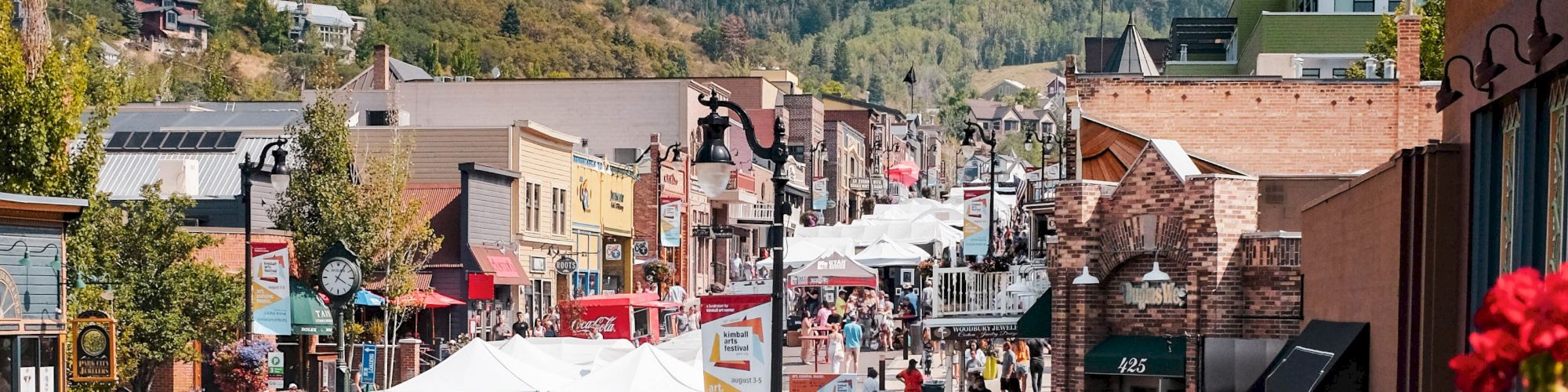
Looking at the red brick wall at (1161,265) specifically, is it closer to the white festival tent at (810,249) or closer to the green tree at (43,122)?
the green tree at (43,122)

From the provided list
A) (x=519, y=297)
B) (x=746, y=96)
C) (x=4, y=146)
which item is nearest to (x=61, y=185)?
(x=4, y=146)

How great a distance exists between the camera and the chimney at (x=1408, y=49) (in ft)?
87.3

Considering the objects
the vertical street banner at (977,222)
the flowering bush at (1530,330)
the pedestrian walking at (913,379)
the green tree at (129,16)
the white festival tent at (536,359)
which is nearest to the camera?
the flowering bush at (1530,330)

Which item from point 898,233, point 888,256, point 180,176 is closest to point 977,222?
point 888,256

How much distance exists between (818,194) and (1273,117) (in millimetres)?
61887

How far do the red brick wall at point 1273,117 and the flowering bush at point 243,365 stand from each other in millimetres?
14207

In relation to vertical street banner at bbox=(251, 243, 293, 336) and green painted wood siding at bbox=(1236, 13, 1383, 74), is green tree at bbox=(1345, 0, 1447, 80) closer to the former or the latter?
green painted wood siding at bbox=(1236, 13, 1383, 74)

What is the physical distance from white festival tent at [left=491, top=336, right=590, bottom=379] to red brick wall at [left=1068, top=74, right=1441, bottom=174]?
8.87 m

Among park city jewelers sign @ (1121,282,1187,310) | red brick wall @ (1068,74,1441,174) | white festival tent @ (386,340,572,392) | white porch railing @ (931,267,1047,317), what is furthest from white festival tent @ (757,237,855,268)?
park city jewelers sign @ (1121,282,1187,310)

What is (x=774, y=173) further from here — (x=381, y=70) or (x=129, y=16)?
(x=129, y=16)

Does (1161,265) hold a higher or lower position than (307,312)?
higher

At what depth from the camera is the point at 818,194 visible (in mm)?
90250

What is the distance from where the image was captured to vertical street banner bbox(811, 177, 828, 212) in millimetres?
89188

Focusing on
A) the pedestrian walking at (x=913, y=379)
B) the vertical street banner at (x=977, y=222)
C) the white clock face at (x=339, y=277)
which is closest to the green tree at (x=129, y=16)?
the vertical street banner at (x=977, y=222)
